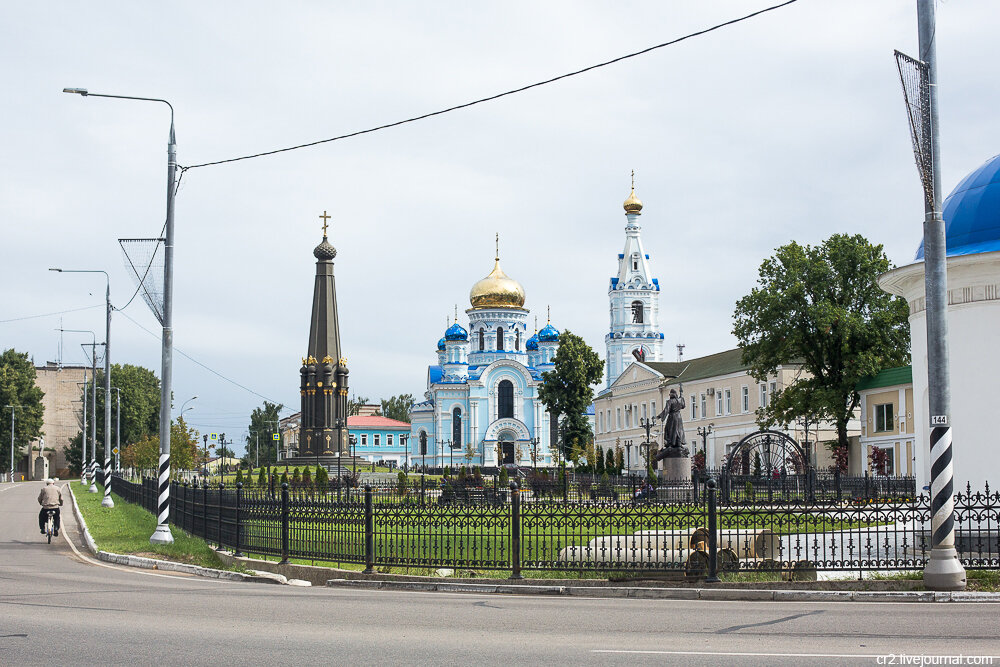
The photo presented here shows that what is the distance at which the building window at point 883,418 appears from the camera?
47562 mm

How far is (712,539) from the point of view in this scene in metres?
13.3

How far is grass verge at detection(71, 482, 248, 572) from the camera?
18062mm

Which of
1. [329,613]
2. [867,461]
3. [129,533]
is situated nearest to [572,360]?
[867,461]

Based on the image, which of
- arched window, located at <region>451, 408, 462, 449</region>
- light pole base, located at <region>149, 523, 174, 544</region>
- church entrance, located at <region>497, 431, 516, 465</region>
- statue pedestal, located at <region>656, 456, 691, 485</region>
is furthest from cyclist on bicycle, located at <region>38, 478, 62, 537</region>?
arched window, located at <region>451, 408, 462, 449</region>

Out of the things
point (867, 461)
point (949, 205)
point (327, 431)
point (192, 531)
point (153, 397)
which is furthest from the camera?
point (153, 397)

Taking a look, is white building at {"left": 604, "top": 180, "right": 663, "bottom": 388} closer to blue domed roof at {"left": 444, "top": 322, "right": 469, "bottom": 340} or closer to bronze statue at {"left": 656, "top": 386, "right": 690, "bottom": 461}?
blue domed roof at {"left": 444, "top": 322, "right": 469, "bottom": 340}

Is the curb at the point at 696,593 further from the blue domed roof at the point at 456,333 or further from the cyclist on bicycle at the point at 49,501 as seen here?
the blue domed roof at the point at 456,333

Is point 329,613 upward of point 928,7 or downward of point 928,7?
downward

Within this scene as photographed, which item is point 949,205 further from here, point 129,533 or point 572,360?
point 572,360

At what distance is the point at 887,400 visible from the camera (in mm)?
47250

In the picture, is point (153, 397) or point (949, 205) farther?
point (153, 397)

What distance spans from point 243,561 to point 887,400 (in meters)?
37.5

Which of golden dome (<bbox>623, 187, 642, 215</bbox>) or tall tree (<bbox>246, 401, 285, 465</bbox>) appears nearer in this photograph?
golden dome (<bbox>623, 187, 642, 215</bbox>)

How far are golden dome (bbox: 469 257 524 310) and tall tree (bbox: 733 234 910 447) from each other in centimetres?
5790
